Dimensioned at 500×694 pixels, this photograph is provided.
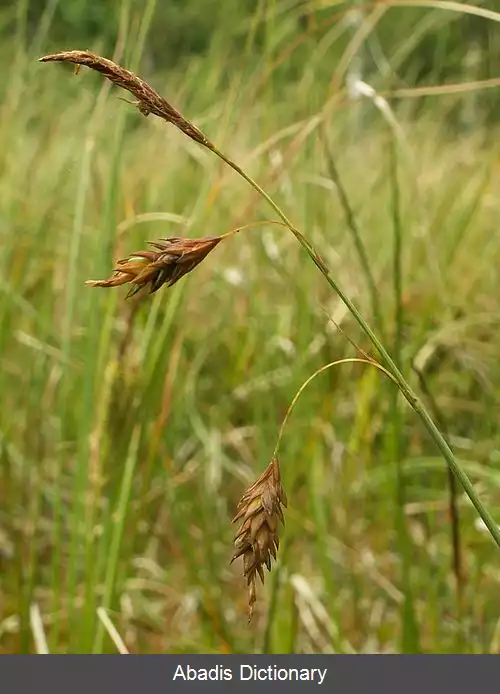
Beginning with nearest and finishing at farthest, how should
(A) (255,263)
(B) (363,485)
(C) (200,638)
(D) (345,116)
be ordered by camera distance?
(C) (200,638)
(B) (363,485)
(A) (255,263)
(D) (345,116)

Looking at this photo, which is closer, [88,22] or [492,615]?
[492,615]

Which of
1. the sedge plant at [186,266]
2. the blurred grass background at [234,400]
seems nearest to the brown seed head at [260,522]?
the sedge plant at [186,266]

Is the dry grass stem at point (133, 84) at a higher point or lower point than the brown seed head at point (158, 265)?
higher

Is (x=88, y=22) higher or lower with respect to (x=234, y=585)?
higher
